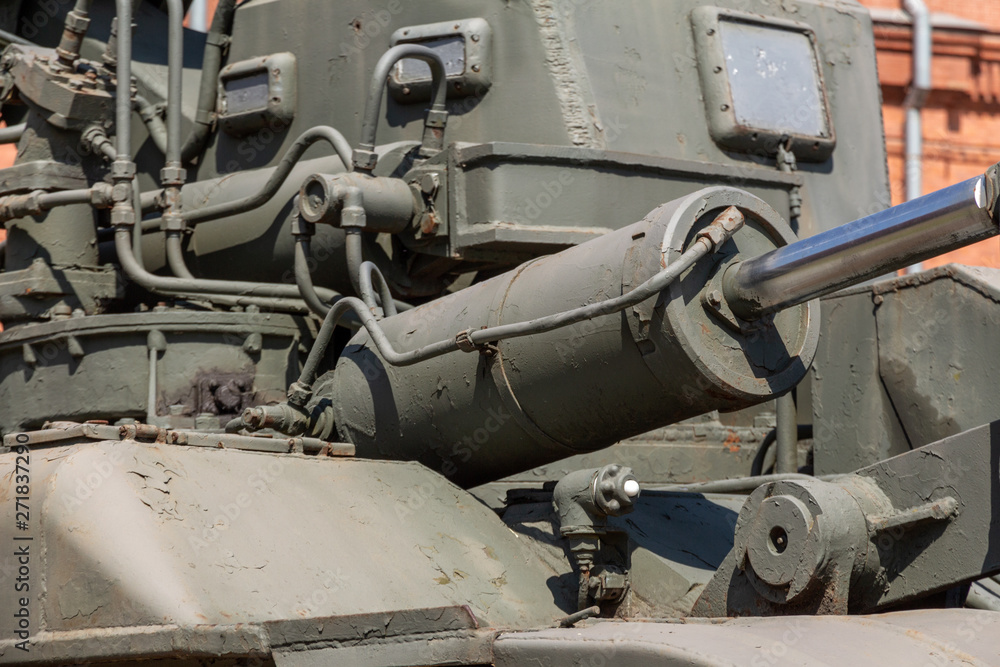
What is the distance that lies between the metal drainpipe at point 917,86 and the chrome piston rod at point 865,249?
13305mm

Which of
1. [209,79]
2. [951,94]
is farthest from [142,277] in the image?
[951,94]

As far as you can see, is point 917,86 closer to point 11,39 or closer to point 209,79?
point 209,79

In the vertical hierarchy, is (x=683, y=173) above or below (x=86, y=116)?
below

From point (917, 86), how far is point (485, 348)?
539 inches

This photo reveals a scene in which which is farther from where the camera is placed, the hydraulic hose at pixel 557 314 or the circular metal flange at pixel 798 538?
the hydraulic hose at pixel 557 314

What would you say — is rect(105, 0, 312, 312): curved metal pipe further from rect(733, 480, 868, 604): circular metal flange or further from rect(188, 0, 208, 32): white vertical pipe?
rect(188, 0, 208, 32): white vertical pipe

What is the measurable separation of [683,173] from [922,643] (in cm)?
224

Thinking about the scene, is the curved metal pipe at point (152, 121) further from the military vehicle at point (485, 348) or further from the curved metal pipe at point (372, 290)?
the curved metal pipe at point (372, 290)

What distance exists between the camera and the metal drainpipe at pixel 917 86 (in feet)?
52.5

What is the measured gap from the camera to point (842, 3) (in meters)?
5.63

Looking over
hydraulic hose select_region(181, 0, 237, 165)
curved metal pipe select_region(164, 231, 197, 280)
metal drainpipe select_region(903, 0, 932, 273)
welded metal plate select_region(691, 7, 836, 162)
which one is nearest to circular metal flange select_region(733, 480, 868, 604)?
welded metal plate select_region(691, 7, 836, 162)

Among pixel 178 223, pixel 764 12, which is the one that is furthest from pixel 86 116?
pixel 764 12

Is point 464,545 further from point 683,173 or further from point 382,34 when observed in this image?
point 382,34

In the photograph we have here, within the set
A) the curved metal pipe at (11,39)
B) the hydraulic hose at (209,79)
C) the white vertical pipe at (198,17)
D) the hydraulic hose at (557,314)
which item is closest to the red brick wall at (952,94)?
the white vertical pipe at (198,17)
